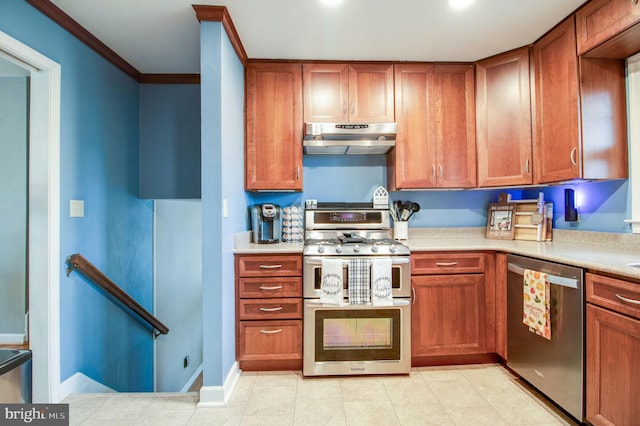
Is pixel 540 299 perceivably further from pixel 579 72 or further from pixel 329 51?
pixel 329 51

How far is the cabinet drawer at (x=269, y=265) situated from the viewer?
2.14 m

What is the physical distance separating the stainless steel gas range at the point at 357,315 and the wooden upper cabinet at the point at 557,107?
1.24m

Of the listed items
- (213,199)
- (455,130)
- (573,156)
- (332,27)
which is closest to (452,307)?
(573,156)

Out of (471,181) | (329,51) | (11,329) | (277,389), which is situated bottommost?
(277,389)

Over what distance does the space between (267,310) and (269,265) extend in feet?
1.07

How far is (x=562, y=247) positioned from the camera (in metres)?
2.13

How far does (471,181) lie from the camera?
101 inches

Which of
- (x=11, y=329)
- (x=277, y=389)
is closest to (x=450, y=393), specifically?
(x=277, y=389)

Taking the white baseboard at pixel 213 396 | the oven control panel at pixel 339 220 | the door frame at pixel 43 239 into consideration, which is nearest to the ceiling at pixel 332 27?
the door frame at pixel 43 239

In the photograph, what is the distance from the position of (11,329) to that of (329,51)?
296 cm

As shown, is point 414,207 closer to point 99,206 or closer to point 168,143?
point 168,143

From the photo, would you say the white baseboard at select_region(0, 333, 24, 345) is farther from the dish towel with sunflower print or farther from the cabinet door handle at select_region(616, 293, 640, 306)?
the cabinet door handle at select_region(616, 293, 640, 306)

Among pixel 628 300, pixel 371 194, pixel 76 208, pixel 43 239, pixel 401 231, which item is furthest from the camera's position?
pixel 371 194

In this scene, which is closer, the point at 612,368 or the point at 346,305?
the point at 612,368
